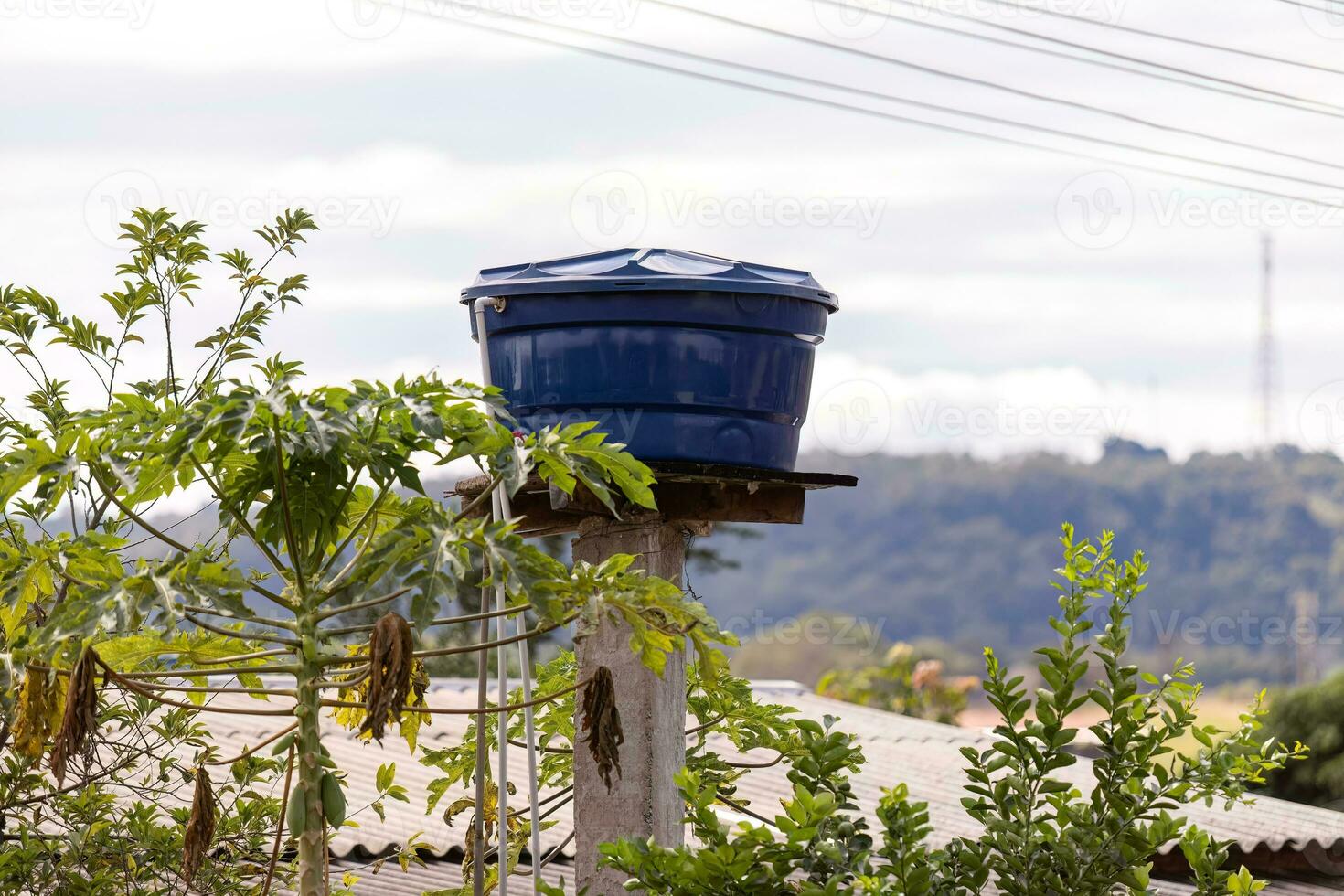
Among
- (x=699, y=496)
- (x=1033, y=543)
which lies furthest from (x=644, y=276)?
(x=1033, y=543)

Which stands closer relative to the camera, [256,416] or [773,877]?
[256,416]

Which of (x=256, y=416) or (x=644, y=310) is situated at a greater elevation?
(x=644, y=310)

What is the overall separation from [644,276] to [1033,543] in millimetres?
75588

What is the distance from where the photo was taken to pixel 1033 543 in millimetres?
76125

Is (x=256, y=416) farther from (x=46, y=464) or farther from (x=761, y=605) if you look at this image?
(x=761, y=605)

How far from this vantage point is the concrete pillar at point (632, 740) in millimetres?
3189

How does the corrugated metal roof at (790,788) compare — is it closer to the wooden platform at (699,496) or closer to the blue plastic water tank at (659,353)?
the wooden platform at (699,496)

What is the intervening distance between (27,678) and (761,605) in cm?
7139

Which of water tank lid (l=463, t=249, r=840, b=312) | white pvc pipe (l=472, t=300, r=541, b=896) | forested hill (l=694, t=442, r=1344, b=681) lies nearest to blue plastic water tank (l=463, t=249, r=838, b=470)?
water tank lid (l=463, t=249, r=840, b=312)

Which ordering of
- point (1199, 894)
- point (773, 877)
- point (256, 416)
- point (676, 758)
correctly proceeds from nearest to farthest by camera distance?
point (256, 416), point (773, 877), point (1199, 894), point (676, 758)

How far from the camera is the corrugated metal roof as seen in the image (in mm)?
4941

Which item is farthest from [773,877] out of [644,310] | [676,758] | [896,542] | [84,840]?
[896,542]

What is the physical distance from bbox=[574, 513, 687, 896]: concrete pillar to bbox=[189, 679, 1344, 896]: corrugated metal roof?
1192 millimetres

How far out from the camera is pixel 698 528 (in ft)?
11.3
